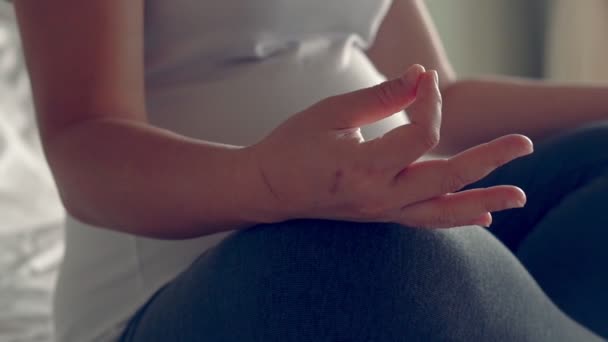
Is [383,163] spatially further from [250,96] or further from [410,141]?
[250,96]

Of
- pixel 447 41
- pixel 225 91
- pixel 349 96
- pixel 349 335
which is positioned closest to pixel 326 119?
pixel 349 96

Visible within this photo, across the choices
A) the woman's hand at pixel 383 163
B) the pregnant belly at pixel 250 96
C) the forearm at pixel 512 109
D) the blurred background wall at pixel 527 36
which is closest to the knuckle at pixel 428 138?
the woman's hand at pixel 383 163

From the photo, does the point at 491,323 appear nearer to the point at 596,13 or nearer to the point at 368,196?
the point at 368,196

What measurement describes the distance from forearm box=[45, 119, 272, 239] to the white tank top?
0.27 ft

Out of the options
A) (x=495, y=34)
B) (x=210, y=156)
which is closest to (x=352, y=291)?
(x=210, y=156)

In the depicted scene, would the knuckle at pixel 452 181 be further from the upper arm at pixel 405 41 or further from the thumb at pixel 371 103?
the upper arm at pixel 405 41

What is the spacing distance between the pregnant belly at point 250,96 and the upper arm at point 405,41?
0.88ft

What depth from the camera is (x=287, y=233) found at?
423mm

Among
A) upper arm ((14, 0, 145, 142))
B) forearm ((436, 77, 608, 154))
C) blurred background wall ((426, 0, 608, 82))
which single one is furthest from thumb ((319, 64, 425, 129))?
blurred background wall ((426, 0, 608, 82))

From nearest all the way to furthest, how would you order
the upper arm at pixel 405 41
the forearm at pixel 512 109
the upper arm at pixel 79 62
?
the upper arm at pixel 79 62 < the forearm at pixel 512 109 < the upper arm at pixel 405 41

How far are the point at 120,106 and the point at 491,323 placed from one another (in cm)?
29

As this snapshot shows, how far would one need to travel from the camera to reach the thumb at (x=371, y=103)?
0.39m

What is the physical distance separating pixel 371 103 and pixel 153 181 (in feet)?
0.51

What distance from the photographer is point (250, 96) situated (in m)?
0.63
